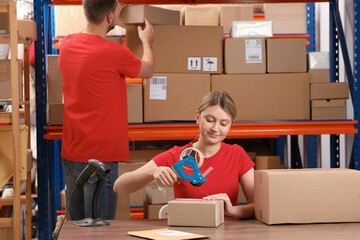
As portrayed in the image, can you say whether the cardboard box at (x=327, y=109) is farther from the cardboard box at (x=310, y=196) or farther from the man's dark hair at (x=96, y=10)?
the cardboard box at (x=310, y=196)

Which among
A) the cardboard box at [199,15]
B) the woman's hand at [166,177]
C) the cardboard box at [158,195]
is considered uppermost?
the cardboard box at [199,15]

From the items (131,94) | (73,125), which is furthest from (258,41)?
(73,125)

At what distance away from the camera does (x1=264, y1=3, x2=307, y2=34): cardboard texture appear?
165 inches

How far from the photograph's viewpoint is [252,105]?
3299 millimetres

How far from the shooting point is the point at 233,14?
3916mm

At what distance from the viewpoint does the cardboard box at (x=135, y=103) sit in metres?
3.24

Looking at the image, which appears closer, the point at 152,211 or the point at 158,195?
the point at 152,211

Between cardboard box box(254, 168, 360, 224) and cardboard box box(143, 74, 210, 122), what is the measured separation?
59.7 inches

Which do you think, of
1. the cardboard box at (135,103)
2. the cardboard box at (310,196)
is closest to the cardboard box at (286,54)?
the cardboard box at (135,103)

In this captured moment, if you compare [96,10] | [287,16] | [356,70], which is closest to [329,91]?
[356,70]

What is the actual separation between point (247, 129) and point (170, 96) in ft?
1.71

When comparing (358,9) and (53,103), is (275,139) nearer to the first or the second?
(358,9)

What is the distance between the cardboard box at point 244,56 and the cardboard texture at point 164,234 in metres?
1.80

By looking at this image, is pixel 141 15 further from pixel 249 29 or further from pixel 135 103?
pixel 249 29
